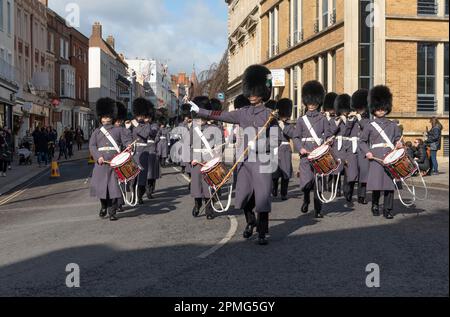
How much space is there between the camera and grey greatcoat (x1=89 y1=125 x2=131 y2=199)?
10.5m

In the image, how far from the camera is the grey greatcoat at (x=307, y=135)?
402 inches

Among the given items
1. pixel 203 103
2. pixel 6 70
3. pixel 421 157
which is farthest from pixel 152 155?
pixel 6 70

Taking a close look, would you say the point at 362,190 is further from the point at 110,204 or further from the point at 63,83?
the point at 63,83

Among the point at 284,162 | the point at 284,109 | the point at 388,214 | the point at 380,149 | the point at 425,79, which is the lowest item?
the point at 388,214

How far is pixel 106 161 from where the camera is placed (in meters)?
10.7

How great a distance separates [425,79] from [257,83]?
1980 cm

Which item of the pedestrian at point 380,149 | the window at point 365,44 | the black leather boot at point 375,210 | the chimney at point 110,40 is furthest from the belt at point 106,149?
the chimney at point 110,40

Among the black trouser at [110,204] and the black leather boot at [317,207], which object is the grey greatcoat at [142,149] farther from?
the black leather boot at [317,207]

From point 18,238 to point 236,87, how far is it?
148 ft

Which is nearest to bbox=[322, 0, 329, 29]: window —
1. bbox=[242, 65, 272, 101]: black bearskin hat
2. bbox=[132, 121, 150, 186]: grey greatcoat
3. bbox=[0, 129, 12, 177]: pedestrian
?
bbox=[0, 129, 12, 177]: pedestrian

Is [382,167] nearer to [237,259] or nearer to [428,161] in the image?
[237,259]

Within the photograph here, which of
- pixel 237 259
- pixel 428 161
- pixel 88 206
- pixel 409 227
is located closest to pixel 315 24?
pixel 428 161

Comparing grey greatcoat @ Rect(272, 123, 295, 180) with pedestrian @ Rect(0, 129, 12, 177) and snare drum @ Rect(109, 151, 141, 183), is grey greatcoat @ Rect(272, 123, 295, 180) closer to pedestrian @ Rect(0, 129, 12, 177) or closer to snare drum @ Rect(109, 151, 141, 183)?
snare drum @ Rect(109, 151, 141, 183)

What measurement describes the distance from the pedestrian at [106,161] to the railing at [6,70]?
934 inches
